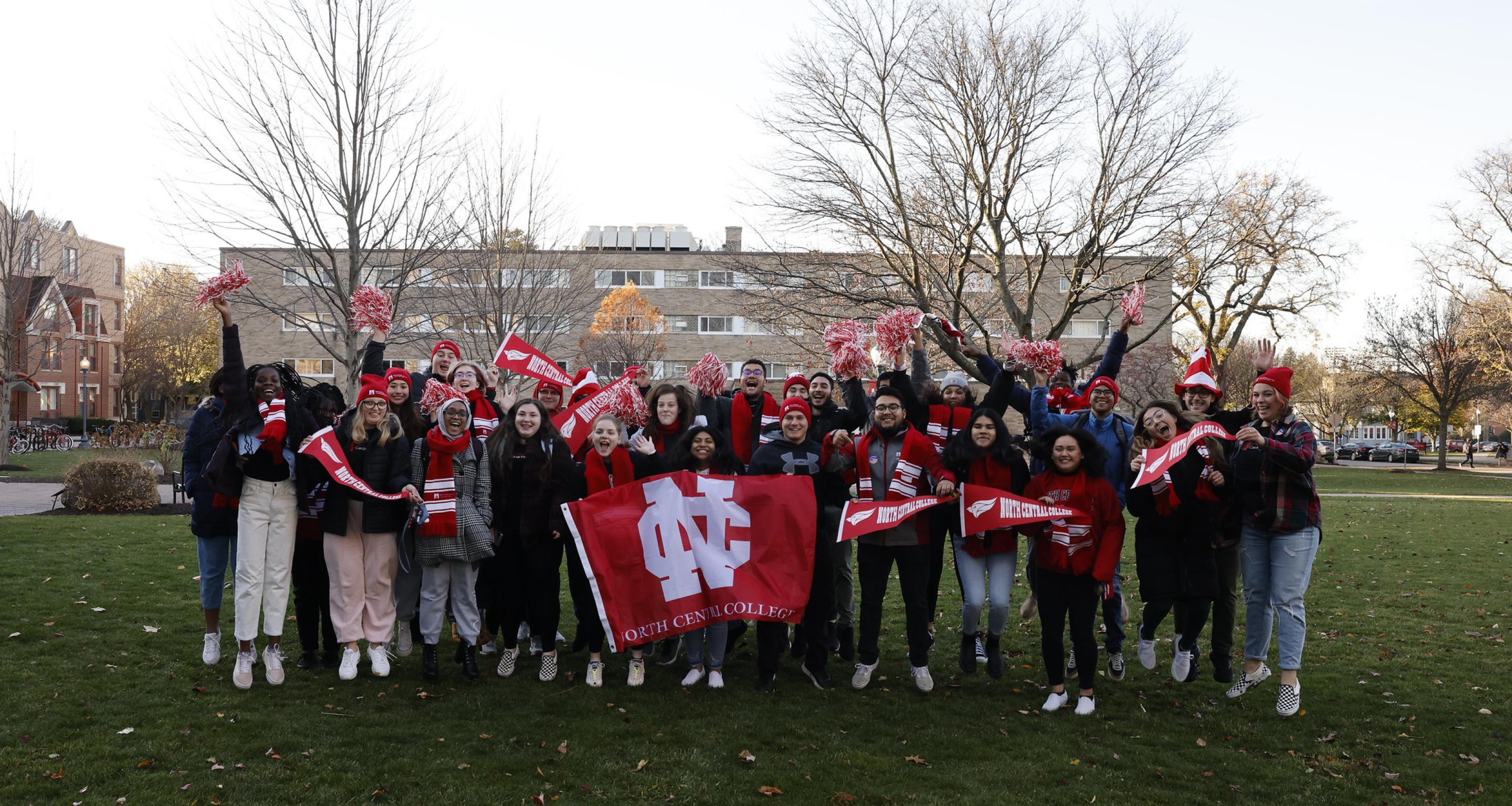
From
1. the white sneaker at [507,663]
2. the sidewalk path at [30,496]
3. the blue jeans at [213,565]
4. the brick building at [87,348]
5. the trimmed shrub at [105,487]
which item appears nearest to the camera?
the blue jeans at [213,565]

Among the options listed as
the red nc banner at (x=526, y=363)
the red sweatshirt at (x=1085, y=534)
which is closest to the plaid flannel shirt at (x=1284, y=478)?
the red sweatshirt at (x=1085, y=534)

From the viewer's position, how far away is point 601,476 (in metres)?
7.16

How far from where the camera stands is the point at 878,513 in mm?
6668

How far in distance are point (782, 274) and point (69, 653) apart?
1931 cm

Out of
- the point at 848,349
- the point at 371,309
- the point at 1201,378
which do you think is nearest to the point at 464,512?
the point at 371,309

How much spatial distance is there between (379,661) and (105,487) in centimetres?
1290

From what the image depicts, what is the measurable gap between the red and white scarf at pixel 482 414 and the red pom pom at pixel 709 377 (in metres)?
1.71

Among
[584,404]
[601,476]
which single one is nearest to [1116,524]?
[601,476]

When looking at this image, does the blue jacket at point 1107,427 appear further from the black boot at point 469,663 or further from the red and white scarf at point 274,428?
the red and white scarf at point 274,428

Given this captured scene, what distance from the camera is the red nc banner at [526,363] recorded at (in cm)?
936

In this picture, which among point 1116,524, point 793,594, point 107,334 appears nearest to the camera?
point 1116,524

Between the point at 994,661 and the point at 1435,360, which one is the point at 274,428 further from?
the point at 1435,360

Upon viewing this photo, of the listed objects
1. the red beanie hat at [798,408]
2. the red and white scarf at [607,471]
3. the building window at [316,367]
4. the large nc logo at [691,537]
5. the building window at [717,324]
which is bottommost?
the large nc logo at [691,537]

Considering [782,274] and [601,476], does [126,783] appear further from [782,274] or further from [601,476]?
[782,274]
